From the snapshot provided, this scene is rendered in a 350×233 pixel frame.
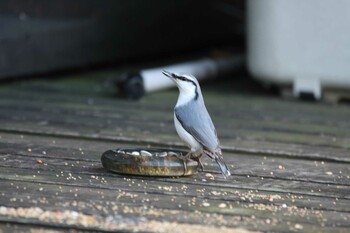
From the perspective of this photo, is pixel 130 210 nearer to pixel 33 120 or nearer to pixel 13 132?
pixel 13 132

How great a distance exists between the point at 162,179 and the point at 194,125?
→ 0.19 m

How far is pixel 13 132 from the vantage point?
138 inches

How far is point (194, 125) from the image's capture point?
2.81m

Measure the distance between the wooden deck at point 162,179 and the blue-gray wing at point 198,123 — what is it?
124 millimetres

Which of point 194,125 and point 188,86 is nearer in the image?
point 194,125

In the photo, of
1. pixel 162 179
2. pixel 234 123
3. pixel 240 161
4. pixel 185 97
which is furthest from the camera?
pixel 234 123

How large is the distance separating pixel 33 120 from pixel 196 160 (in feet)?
3.47

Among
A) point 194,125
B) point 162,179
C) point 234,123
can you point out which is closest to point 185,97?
point 194,125

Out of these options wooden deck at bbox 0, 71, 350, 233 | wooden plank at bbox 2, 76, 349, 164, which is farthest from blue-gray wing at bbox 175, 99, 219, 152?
wooden plank at bbox 2, 76, 349, 164

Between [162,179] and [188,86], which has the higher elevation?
[188,86]

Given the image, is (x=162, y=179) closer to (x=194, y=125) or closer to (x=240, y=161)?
(x=194, y=125)

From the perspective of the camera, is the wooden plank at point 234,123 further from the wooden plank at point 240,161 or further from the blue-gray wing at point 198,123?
the blue-gray wing at point 198,123

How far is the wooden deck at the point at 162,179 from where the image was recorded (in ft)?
7.72

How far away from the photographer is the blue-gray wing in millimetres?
2787
